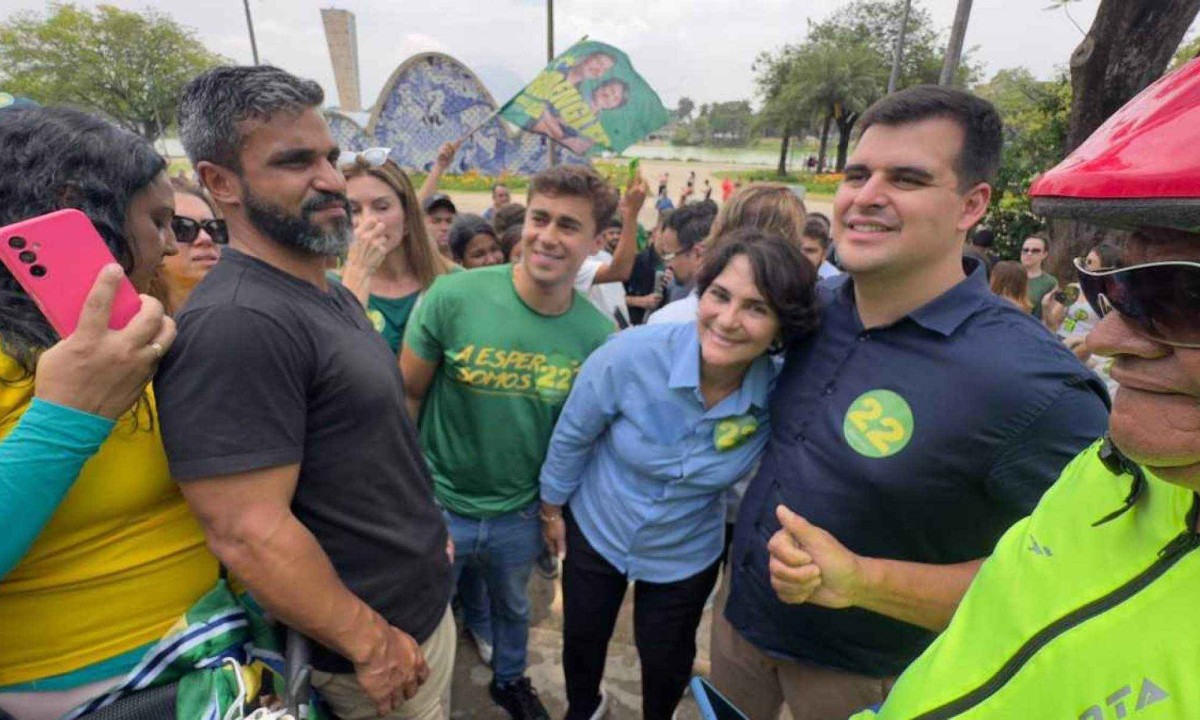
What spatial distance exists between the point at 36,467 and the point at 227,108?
2.81 ft

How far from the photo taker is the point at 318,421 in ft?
4.48

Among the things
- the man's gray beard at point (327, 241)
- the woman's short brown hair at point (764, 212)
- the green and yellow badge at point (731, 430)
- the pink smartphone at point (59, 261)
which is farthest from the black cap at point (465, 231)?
the pink smartphone at point (59, 261)

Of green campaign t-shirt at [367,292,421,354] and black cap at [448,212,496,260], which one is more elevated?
black cap at [448,212,496,260]

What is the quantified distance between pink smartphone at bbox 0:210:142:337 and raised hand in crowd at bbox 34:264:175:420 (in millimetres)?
30

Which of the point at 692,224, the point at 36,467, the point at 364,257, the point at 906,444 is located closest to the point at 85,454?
the point at 36,467

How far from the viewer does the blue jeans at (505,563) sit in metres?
2.47

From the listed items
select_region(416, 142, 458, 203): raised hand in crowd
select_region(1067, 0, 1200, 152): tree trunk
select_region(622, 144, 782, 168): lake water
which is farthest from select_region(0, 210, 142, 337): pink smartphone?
select_region(622, 144, 782, 168): lake water

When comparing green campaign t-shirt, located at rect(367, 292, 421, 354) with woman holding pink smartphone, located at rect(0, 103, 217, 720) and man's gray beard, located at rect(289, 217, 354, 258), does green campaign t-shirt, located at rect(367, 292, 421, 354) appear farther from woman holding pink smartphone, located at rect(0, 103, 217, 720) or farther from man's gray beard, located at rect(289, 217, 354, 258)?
woman holding pink smartphone, located at rect(0, 103, 217, 720)

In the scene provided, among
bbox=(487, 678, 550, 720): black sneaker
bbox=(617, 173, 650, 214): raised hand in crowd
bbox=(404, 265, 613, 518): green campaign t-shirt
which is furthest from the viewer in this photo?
bbox=(617, 173, 650, 214): raised hand in crowd

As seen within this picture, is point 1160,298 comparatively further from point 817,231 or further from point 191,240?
point 817,231

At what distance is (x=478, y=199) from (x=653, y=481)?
2074 centimetres

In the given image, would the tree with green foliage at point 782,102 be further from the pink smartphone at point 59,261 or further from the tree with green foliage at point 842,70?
the pink smartphone at point 59,261

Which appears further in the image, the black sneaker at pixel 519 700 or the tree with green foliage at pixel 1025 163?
the tree with green foliage at pixel 1025 163

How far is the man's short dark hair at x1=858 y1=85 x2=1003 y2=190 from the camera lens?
157 centimetres
